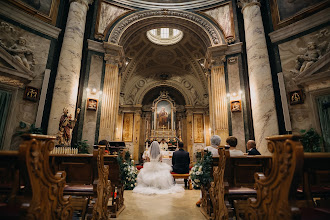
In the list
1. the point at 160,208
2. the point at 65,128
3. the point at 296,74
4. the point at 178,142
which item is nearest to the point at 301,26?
the point at 296,74

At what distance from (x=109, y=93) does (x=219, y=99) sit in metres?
4.88

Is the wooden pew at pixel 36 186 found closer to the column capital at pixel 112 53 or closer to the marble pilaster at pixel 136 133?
the column capital at pixel 112 53

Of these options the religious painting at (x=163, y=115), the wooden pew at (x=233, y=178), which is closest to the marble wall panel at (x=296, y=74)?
the wooden pew at (x=233, y=178)

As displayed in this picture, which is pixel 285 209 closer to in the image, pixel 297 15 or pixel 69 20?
pixel 297 15

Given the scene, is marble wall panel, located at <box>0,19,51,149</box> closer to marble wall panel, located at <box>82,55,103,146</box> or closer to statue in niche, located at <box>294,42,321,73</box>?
marble wall panel, located at <box>82,55,103,146</box>

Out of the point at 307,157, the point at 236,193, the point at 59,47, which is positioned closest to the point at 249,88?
the point at 236,193

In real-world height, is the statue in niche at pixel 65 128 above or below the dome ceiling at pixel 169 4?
below

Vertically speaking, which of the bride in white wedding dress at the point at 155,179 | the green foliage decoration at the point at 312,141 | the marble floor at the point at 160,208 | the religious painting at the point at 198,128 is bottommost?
the marble floor at the point at 160,208

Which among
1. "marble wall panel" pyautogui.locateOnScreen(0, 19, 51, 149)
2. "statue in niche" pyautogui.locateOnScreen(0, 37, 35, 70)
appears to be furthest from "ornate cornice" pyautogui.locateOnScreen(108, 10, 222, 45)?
"statue in niche" pyautogui.locateOnScreen(0, 37, 35, 70)

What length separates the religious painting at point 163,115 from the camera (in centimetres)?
1534

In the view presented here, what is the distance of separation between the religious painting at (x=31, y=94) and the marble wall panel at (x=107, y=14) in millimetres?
4004

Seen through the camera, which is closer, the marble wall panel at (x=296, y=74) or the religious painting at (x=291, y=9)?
the marble wall panel at (x=296, y=74)

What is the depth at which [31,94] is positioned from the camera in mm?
6367

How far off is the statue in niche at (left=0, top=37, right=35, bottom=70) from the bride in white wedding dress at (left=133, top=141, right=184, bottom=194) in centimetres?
536
